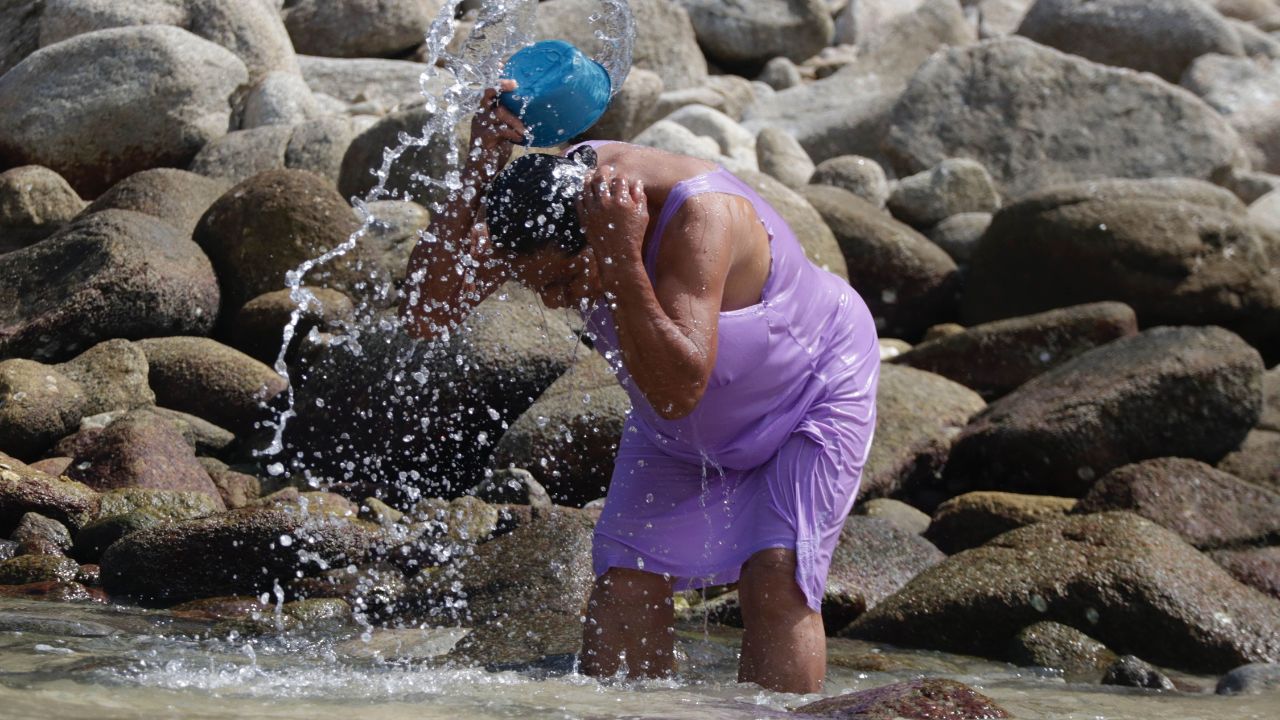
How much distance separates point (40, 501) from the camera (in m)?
6.33

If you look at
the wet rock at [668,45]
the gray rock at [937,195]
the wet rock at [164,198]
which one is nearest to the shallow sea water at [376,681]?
the wet rock at [164,198]

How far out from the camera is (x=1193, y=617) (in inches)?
223

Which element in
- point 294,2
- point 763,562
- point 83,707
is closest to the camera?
point 83,707

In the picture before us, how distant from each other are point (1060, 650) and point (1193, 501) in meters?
1.85

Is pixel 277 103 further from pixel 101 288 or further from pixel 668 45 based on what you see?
pixel 668 45

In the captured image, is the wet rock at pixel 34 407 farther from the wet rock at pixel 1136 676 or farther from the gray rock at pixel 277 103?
the wet rock at pixel 1136 676

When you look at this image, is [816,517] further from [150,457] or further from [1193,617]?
[150,457]

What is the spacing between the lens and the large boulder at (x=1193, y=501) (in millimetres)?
7004

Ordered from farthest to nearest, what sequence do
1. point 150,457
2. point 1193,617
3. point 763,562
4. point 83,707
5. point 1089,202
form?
point 1089,202 → point 150,457 → point 1193,617 → point 763,562 → point 83,707

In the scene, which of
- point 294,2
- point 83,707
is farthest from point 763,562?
point 294,2

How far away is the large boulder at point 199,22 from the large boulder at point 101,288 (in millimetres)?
3535

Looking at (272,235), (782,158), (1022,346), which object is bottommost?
(1022,346)

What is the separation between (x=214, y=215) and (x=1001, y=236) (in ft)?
17.9

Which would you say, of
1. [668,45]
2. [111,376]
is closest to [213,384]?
[111,376]
